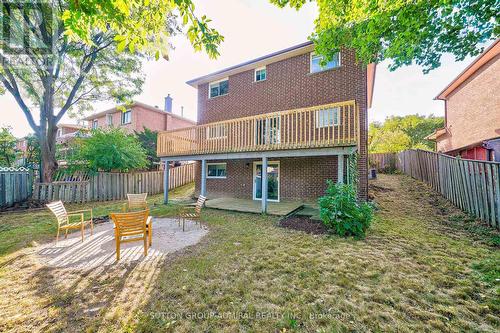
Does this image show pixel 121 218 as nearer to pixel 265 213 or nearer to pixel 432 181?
A: pixel 265 213

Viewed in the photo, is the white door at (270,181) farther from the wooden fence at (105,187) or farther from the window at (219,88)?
the wooden fence at (105,187)

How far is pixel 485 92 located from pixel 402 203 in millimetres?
8745

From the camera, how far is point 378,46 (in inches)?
226

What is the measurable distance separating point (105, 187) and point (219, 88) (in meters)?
9.28

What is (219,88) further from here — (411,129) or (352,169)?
(411,129)

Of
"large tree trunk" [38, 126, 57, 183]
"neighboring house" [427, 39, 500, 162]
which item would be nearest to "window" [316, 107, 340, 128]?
"neighboring house" [427, 39, 500, 162]

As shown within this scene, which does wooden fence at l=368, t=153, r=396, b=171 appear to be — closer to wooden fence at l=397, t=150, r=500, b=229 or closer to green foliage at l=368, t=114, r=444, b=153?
wooden fence at l=397, t=150, r=500, b=229

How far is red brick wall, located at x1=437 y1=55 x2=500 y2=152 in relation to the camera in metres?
10.1

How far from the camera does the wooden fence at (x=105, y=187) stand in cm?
1037

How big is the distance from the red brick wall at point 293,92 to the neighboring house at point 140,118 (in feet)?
33.7

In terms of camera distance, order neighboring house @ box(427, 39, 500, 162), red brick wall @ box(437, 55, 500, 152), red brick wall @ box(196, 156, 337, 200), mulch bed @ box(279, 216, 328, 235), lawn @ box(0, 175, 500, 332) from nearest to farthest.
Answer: lawn @ box(0, 175, 500, 332) < mulch bed @ box(279, 216, 328, 235) < red brick wall @ box(196, 156, 337, 200) < neighboring house @ box(427, 39, 500, 162) < red brick wall @ box(437, 55, 500, 152)

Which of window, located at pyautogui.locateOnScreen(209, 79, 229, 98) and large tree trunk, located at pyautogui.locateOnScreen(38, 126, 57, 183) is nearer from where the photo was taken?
large tree trunk, located at pyautogui.locateOnScreen(38, 126, 57, 183)

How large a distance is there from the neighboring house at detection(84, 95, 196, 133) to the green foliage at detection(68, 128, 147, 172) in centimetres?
658

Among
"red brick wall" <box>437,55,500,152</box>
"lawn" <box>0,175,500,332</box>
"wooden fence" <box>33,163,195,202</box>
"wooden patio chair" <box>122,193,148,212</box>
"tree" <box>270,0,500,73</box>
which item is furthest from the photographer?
"wooden fence" <box>33,163,195,202</box>
